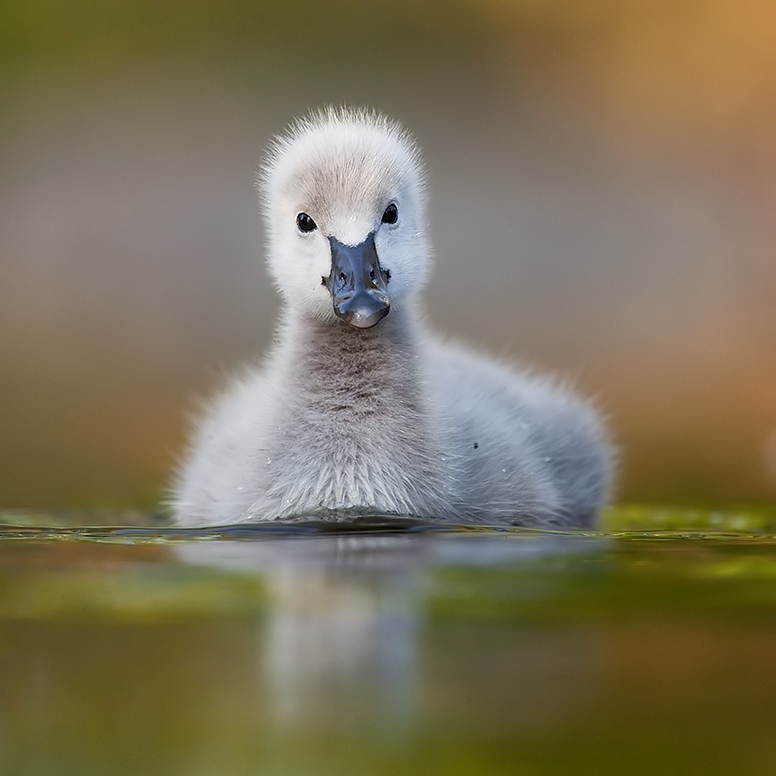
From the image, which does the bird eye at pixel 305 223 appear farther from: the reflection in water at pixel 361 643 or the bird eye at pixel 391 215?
the reflection in water at pixel 361 643

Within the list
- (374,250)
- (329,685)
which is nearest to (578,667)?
(329,685)

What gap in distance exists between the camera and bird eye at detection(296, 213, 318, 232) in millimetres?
2633

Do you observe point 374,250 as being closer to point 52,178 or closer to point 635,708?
point 635,708

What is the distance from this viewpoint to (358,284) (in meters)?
2.42

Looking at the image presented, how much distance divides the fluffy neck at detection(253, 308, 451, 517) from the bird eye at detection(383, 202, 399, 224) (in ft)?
0.51

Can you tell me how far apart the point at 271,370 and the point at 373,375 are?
28 centimetres

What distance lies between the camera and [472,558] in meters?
2.05

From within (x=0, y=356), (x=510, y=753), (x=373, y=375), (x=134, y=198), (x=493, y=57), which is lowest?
(x=510, y=753)

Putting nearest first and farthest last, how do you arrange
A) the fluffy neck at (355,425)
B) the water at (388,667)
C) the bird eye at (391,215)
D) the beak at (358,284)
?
the water at (388,667)
the beak at (358,284)
the fluffy neck at (355,425)
the bird eye at (391,215)

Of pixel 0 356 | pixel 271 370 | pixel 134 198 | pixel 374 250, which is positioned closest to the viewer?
pixel 374 250

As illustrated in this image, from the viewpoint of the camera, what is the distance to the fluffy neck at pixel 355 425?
250 cm

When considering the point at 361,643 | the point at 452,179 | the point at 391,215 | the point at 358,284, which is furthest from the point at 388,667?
the point at 452,179

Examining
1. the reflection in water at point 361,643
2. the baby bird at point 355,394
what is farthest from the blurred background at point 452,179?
the reflection in water at point 361,643

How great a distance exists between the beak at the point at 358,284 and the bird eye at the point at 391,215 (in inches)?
4.6
